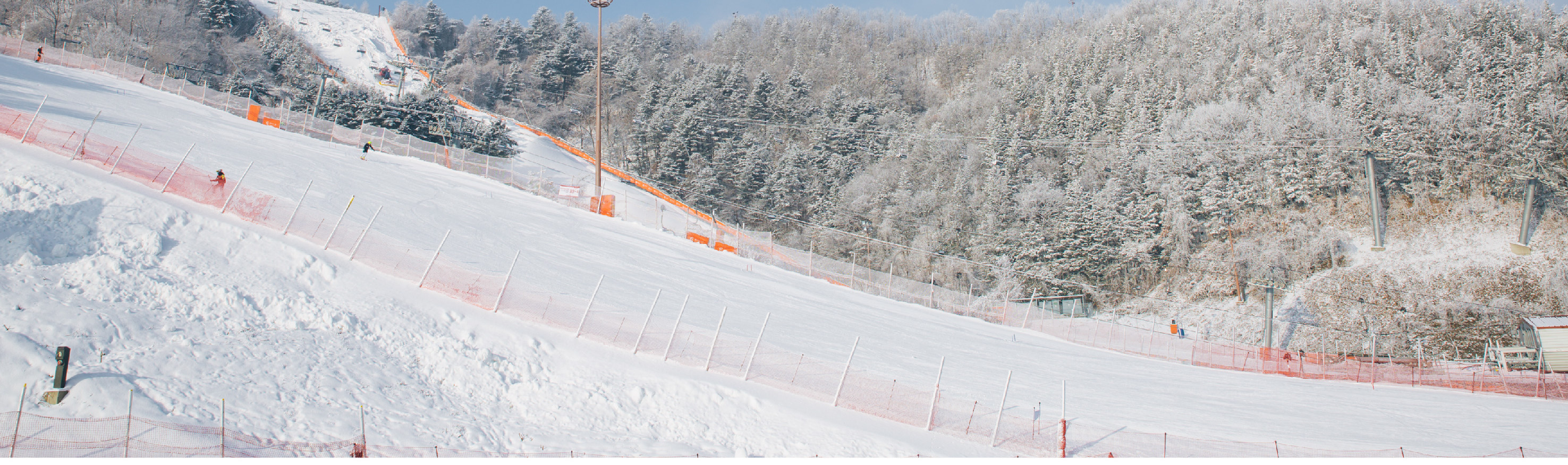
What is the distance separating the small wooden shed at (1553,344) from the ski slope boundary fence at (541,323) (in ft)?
63.9

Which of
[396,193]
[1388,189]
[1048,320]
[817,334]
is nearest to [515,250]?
[396,193]

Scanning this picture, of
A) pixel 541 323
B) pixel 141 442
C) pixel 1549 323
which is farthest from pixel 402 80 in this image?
pixel 1549 323

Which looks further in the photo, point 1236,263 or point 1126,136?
point 1126,136

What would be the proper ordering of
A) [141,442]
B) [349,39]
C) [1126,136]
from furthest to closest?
[349,39]
[1126,136]
[141,442]

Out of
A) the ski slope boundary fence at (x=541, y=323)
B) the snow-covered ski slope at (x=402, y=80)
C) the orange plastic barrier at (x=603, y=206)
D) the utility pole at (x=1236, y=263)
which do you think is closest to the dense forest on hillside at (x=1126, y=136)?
the utility pole at (x=1236, y=263)

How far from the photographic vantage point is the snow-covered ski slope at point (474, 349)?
37.7 feet

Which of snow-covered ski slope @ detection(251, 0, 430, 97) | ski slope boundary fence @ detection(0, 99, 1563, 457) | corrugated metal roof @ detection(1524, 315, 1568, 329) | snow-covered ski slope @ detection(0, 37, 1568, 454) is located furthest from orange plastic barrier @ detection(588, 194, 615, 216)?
snow-covered ski slope @ detection(251, 0, 430, 97)

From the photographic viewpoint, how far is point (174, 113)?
32688mm

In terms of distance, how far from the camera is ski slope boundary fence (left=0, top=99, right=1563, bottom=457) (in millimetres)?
9219

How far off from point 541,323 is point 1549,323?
35.9 meters

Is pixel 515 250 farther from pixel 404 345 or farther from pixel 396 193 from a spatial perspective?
pixel 404 345

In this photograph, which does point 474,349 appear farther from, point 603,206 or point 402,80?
point 402,80

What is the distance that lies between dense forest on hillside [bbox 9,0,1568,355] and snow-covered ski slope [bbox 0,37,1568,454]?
22216 millimetres

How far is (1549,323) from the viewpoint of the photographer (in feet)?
98.1
